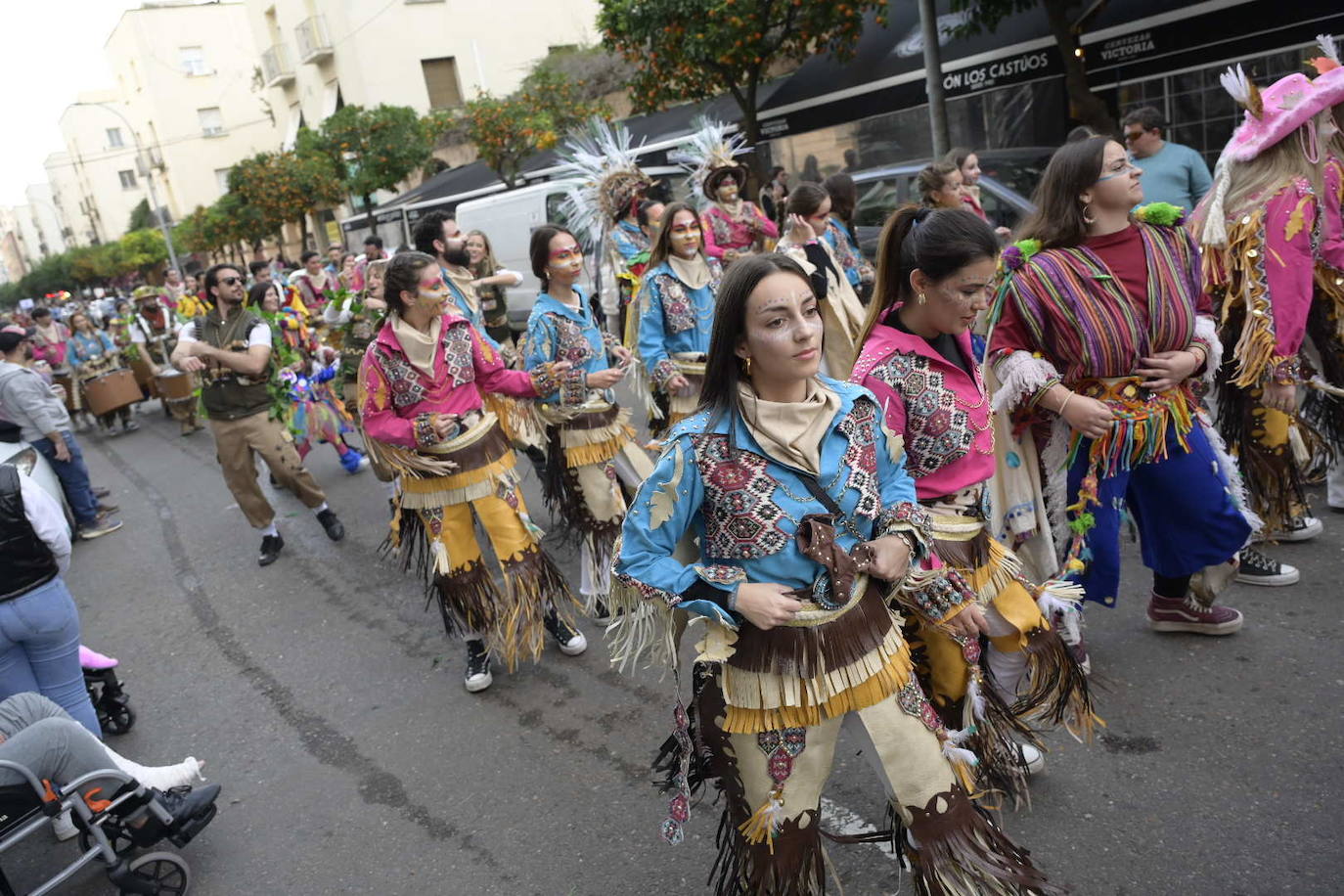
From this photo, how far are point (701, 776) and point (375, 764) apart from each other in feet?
6.91

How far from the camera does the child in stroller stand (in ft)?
10.00

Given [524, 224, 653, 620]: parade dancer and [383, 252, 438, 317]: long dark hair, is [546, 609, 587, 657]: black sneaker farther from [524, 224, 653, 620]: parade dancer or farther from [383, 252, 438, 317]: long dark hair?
[383, 252, 438, 317]: long dark hair

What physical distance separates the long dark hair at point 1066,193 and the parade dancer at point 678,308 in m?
1.86

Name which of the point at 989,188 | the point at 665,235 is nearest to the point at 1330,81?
the point at 665,235

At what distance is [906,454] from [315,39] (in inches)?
1397

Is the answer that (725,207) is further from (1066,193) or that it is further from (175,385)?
(175,385)

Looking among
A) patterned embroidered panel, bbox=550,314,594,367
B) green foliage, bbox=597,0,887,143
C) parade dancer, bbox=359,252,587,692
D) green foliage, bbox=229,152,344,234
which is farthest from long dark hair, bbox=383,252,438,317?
green foliage, bbox=229,152,344,234

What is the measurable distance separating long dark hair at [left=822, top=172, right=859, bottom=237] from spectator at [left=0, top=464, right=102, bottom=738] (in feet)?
16.3

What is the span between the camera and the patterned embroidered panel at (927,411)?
8.21ft

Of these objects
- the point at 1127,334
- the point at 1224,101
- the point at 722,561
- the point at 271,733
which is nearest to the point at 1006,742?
the point at 722,561

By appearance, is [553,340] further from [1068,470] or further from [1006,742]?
[1006,742]

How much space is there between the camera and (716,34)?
1254cm

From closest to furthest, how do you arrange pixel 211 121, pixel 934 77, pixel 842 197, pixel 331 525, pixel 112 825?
pixel 112 825
pixel 842 197
pixel 331 525
pixel 934 77
pixel 211 121

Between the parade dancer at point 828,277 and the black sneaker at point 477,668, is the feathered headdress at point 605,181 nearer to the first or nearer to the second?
the parade dancer at point 828,277
